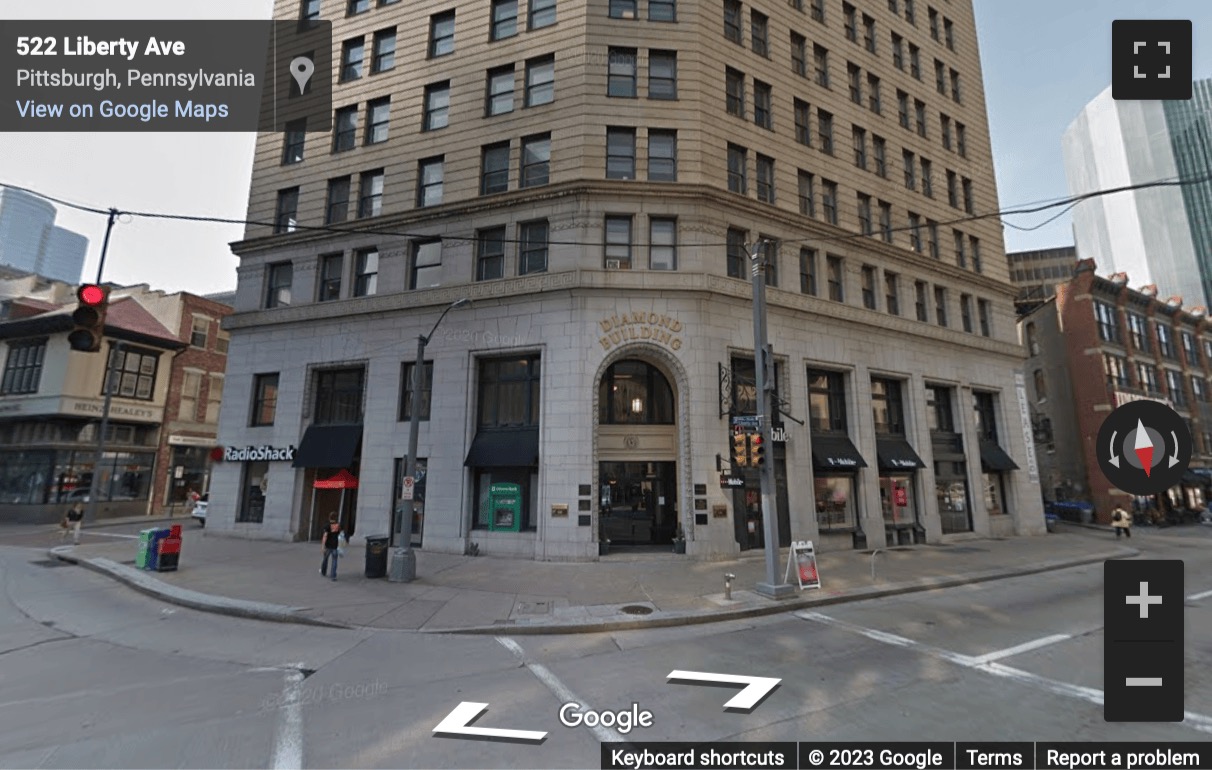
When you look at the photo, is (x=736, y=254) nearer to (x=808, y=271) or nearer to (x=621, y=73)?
(x=808, y=271)

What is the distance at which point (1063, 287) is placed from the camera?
38344mm

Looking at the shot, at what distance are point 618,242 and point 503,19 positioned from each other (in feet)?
36.6

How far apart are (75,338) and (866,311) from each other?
80.6 feet

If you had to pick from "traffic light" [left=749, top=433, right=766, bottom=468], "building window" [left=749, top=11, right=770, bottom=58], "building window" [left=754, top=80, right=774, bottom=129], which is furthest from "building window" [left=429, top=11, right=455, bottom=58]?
"traffic light" [left=749, top=433, right=766, bottom=468]

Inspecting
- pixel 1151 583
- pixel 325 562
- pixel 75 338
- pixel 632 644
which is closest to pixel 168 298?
pixel 325 562

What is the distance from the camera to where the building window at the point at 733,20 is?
21.6 meters

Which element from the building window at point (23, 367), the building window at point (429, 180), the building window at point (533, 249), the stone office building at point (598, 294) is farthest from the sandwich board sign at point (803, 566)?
the building window at point (23, 367)

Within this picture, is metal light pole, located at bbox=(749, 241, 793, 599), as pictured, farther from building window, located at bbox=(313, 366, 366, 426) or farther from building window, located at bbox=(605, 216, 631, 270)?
building window, located at bbox=(313, 366, 366, 426)

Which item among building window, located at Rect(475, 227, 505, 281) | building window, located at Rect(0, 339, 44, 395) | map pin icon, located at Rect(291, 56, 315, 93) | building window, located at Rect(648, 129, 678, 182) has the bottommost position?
building window, located at Rect(0, 339, 44, 395)

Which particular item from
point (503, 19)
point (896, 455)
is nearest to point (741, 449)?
point (896, 455)

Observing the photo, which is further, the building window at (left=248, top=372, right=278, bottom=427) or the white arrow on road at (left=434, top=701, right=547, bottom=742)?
the building window at (left=248, top=372, right=278, bottom=427)

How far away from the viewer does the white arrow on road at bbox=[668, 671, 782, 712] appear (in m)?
6.58

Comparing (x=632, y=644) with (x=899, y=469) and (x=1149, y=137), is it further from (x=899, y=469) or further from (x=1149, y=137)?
(x=899, y=469)

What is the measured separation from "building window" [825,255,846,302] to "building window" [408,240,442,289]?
1621 centimetres
